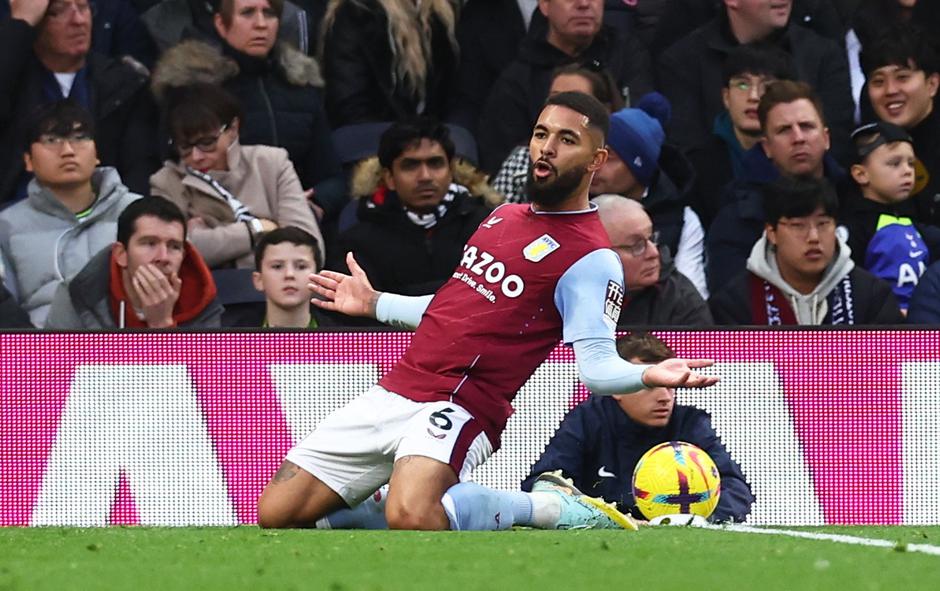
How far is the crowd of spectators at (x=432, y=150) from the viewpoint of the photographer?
9789 millimetres

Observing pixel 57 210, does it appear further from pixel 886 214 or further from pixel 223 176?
pixel 886 214

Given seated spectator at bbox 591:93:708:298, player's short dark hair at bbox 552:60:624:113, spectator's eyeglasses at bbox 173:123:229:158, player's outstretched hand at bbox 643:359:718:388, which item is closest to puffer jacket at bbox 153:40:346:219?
spectator's eyeglasses at bbox 173:123:229:158

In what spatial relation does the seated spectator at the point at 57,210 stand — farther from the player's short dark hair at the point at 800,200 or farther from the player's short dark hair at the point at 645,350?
the player's short dark hair at the point at 800,200

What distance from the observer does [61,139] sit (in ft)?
33.7

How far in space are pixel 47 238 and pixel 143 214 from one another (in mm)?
704

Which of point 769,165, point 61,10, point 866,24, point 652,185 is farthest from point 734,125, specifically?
point 61,10

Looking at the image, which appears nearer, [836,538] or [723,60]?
[836,538]

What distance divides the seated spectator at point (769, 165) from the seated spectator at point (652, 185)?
10cm

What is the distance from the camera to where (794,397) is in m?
9.03

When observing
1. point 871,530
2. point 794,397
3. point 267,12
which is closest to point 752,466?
point 794,397

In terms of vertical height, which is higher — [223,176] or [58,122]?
[58,122]

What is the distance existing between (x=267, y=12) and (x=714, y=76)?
2841mm

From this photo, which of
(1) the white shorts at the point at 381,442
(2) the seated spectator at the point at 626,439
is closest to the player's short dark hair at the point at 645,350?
(2) the seated spectator at the point at 626,439

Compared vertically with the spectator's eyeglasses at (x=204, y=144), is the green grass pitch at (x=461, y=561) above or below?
below
